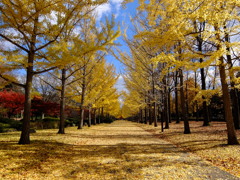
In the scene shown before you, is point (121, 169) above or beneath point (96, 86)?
beneath

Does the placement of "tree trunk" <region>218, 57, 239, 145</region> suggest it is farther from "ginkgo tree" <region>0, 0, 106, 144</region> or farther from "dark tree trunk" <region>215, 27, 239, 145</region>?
"ginkgo tree" <region>0, 0, 106, 144</region>

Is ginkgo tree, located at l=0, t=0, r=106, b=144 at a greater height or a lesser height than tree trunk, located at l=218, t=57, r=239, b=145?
greater

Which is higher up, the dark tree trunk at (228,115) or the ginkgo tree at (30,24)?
the ginkgo tree at (30,24)

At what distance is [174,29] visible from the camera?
214 inches

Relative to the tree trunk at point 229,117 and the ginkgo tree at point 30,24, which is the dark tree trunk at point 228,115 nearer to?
the tree trunk at point 229,117

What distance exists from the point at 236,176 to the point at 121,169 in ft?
7.72

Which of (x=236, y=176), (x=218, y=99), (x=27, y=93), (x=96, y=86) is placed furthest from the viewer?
(x=218, y=99)

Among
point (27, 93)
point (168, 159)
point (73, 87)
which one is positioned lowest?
point (168, 159)

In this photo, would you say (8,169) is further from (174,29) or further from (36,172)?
(174,29)

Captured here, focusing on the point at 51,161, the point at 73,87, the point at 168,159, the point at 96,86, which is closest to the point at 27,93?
the point at 51,161

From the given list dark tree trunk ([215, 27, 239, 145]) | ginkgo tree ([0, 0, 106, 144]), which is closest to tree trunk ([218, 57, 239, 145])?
dark tree trunk ([215, 27, 239, 145])

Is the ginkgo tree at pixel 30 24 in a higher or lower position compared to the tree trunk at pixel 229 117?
higher

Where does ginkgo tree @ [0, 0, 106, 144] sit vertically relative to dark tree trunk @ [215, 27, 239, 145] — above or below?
above

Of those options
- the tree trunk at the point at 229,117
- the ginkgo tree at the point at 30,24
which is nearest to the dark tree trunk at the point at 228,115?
the tree trunk at the point at 229,117
